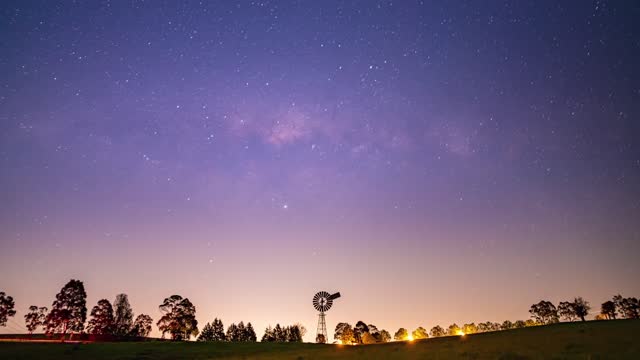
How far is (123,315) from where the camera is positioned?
164500 millimetres

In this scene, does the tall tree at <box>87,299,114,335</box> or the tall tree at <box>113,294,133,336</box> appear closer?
the tall tree at <box>87,299,114,335</box>

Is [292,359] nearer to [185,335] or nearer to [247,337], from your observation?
[185,335]

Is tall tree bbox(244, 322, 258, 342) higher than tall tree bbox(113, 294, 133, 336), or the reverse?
tall tree bbox(113, 294, 133, 336)

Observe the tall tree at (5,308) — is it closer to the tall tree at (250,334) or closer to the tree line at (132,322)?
the tree line at (132,322)

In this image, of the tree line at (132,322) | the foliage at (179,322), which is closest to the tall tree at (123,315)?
the tree line at (132,322)

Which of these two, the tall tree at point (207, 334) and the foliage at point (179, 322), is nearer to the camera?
the foliage at point (179, 322)

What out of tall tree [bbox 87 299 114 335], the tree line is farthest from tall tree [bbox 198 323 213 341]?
tall tree [bbox 87 299 114 335]

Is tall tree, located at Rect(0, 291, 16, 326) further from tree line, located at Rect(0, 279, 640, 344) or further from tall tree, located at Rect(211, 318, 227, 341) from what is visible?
tall tree, located at Rect(211, 318, 227, 341)

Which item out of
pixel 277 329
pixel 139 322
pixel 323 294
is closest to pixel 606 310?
pixel 277 329

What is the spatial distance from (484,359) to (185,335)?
114 meters

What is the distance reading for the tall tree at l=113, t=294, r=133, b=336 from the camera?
15941 cm

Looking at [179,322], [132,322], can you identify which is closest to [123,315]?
[132,322]

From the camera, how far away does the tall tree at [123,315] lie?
15941cm

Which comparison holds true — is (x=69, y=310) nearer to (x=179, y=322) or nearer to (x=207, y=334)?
(x=179, y=322)
